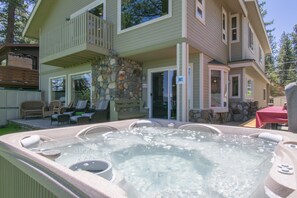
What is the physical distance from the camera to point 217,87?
26.6ft

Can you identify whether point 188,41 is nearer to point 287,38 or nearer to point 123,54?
point 123,54

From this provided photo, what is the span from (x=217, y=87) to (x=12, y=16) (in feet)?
57.8

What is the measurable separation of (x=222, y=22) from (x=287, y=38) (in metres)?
34.0

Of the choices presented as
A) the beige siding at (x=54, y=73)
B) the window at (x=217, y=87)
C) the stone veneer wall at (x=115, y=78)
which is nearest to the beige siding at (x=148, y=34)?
the stone veneer wall at (x=115, y=78)

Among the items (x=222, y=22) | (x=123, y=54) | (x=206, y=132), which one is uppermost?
(x=222, y=22)

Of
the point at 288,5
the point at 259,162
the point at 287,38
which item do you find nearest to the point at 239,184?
the point at 259,162

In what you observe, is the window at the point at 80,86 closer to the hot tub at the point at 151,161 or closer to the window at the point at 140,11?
the window at the point at 140,11

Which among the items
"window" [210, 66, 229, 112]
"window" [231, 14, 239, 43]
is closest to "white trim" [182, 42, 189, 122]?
"window" [210, 66, 229, 112]

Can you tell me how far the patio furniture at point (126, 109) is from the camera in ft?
24.1

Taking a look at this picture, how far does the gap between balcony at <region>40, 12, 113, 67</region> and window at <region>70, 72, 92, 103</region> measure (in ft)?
2.62

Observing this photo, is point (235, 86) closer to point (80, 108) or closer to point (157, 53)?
point (157, 53)

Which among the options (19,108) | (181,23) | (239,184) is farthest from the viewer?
(19,108)

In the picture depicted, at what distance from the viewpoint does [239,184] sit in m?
2.14

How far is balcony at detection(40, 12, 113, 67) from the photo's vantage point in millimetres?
7430
